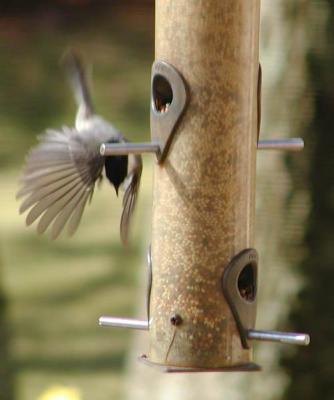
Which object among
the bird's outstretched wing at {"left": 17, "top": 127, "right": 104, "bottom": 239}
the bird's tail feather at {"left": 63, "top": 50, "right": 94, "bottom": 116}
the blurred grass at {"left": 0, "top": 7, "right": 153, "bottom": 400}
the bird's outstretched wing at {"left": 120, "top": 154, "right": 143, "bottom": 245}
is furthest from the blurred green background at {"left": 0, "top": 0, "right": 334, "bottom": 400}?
the bird's outstretched wing at {"left": 17, "top": 127, "right": 104, "bottom": 239}

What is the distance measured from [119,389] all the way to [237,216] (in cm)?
590

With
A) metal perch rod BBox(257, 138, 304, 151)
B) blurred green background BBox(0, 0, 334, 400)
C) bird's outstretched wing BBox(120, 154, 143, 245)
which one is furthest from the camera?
blurred green background BBox(0, 0, 334, 400)

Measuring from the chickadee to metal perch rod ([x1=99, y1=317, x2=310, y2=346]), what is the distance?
0.25 meters

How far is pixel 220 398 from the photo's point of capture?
19.7 feet

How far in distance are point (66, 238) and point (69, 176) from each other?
6.99 m

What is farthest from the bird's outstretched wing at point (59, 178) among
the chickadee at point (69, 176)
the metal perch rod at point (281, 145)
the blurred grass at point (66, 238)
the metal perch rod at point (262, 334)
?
the blurred grass at point (66, 238)

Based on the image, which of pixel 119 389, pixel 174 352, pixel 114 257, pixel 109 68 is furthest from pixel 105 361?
pixel 174 352

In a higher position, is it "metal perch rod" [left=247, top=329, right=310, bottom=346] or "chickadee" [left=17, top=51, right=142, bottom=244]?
"chickadee" [left=17, top=51, right=142, bottom=244]

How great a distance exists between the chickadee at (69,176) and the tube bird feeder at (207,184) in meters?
0.30

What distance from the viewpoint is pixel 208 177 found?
417 centimetres

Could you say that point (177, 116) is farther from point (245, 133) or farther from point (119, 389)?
point (119, 389)

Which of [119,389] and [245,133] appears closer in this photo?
[245,133]

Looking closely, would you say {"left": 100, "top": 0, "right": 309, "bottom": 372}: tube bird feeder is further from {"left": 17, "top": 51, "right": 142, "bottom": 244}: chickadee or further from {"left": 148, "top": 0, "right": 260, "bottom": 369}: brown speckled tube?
{"left": 17, "top": 51, "right": 142, "bottom": 244}: chickadee

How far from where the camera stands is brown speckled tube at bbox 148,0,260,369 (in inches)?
164
